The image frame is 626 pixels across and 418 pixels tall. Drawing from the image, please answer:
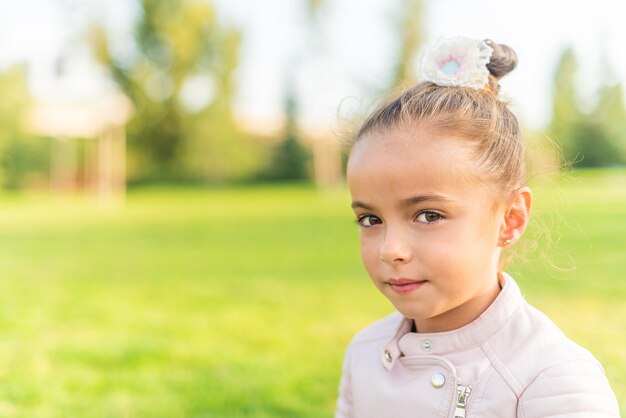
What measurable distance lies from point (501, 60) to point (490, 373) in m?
0.72

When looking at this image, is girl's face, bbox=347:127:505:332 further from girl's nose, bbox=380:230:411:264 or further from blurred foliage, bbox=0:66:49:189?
blurred foliage, bbox=0:66:49:189

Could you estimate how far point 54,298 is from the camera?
5605 millimetres

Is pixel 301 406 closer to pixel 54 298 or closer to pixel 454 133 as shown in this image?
pixel 454 133

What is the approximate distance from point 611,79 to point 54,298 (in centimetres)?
898

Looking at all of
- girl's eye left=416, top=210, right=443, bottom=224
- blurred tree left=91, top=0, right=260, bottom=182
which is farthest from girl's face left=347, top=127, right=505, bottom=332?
blurred tree left=91, top=0, right=260, bottom=182

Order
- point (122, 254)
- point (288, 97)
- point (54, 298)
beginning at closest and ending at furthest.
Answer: point (54, 298) → point (122, 254) → point (288, 97)

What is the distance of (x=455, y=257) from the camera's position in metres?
1.49

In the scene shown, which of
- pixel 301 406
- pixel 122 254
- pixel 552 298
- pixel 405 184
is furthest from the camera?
pixel 122 254

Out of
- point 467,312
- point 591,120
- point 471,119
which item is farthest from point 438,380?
point 591,120

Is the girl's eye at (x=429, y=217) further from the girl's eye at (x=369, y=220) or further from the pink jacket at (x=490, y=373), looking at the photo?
the pink jacket at (x=490, y=373)

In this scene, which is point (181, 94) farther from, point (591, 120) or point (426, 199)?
point (426, 199)

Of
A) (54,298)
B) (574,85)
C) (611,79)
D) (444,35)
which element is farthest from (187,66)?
(444,35)

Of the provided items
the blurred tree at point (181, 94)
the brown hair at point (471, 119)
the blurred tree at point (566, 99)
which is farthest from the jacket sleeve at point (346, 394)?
the blurred tree at point (181, 94)

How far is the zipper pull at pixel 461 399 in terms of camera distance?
145 centimetres
